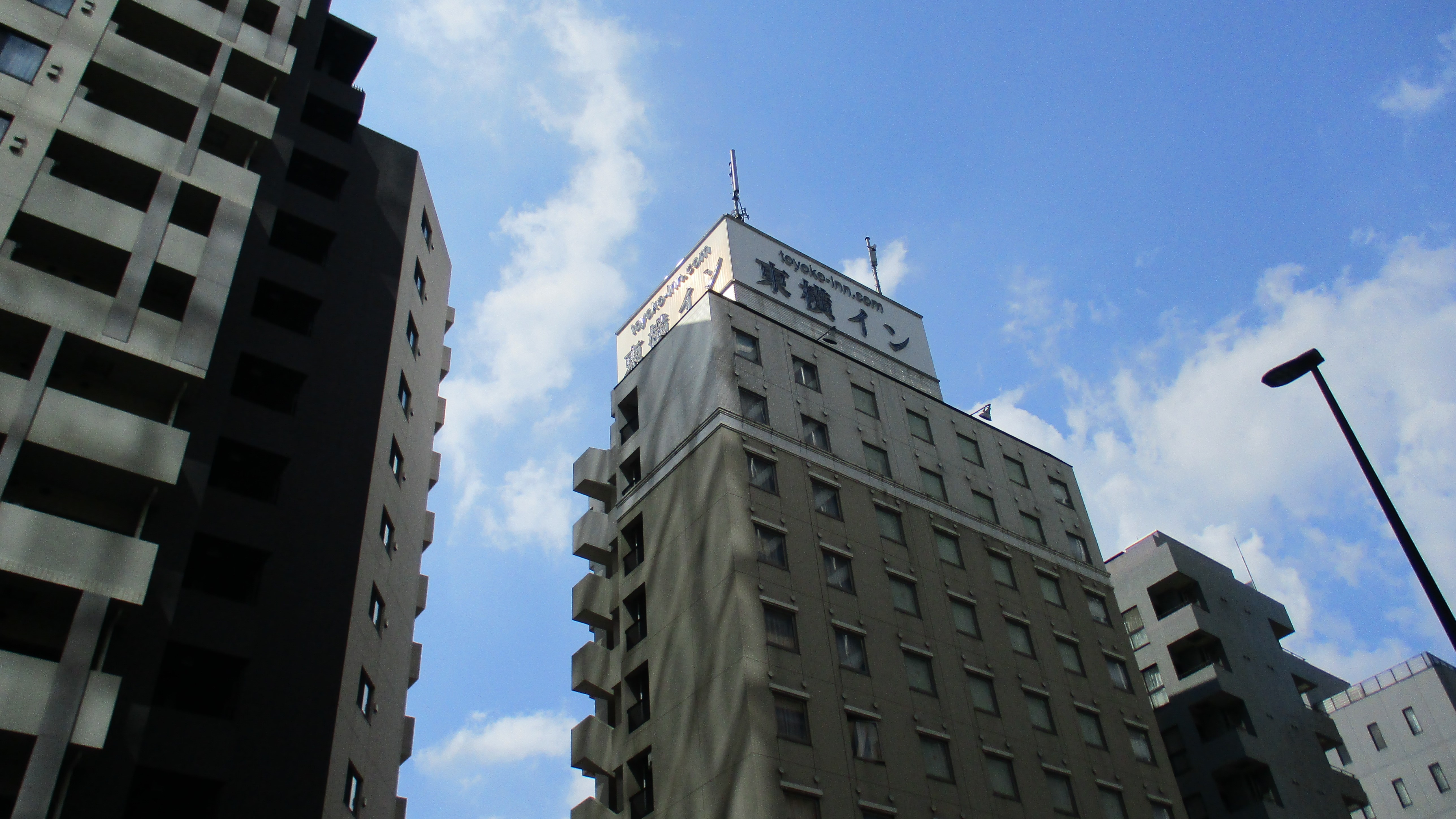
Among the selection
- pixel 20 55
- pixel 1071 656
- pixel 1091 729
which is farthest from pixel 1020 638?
pixel 20 55

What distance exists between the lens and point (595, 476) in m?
52.7

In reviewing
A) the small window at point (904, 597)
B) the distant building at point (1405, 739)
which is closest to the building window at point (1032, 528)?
the small window at point (904, 597)

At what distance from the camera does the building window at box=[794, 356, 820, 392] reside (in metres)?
52.4

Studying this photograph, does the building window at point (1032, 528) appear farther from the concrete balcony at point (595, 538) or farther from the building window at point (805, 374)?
the concrete balcony at point (595, 538)

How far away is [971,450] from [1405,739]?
5137cm

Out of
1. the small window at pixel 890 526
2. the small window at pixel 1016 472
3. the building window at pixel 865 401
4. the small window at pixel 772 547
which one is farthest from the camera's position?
the small window at pixel 1016 472

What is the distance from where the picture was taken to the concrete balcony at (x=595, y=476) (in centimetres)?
5250

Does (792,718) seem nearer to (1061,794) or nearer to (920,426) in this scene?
(1061,794)

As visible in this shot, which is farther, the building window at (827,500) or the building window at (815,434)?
the building window at (815,434)

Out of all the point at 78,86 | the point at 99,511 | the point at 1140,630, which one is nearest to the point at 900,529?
the point at 1140,630

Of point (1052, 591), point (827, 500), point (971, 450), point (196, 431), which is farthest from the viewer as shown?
point (971, 450)

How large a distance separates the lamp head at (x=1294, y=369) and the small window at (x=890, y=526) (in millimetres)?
25498

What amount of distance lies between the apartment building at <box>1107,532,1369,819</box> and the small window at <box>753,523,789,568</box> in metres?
21.9

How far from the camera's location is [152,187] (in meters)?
37.8
